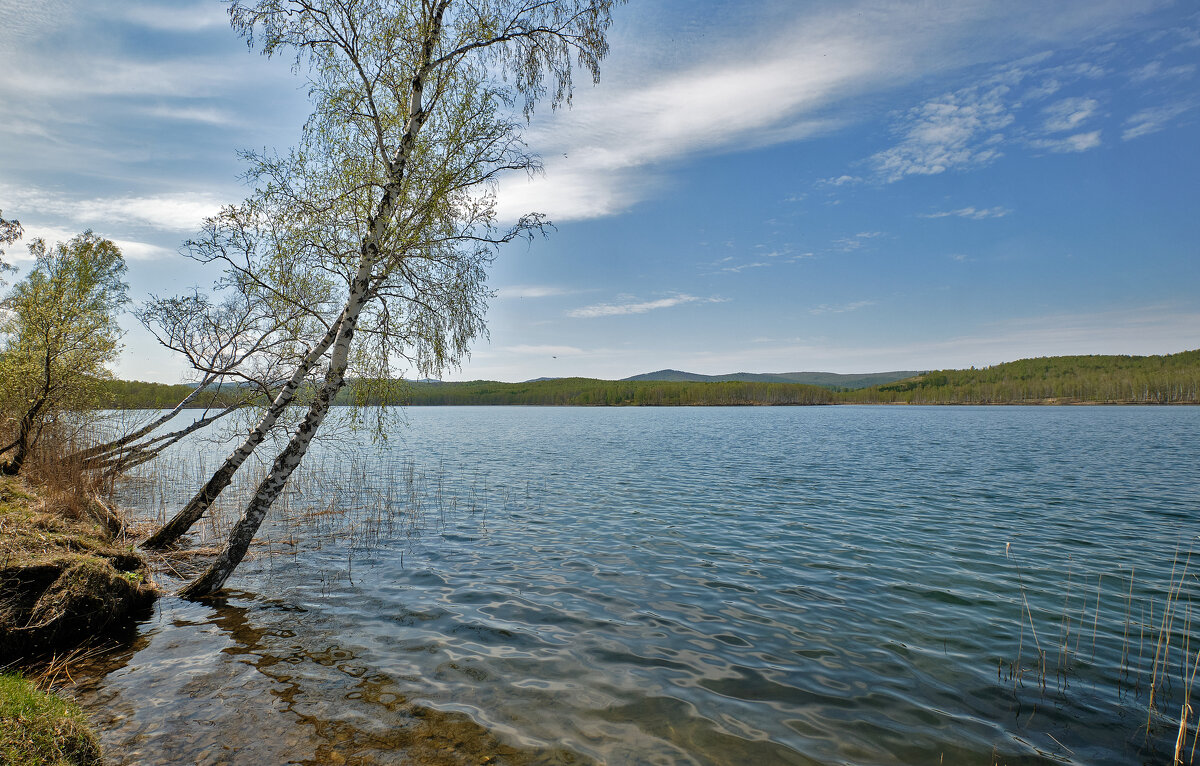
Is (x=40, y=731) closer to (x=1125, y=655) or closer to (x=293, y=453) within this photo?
(x=293, y=453)

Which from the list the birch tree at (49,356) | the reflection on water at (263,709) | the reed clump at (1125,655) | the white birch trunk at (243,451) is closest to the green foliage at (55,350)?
the birch tree at (49,356)

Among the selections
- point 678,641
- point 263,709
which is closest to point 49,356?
point 263,709

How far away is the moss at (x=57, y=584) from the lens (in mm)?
7379

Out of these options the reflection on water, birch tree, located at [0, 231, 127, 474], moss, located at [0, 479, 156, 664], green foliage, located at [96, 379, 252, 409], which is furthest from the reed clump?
birch tree, located at [0, 231, 127, 474]

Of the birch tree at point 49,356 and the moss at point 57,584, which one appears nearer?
the moss at point 57,584

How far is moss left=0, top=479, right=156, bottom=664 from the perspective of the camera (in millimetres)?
7379

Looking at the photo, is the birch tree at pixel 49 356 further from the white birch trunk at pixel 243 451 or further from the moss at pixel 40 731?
the moss at pixel 40 731

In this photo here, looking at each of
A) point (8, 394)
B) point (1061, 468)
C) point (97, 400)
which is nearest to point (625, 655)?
point (8, 394)

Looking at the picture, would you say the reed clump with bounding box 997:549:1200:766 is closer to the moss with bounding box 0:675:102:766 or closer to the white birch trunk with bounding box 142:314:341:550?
the moss with bounding box 0:675:102:766

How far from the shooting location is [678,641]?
27.9 feet

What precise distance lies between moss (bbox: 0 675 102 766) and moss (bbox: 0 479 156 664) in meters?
2.72

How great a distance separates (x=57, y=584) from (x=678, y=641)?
375 inches

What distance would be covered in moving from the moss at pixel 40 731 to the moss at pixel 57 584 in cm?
272

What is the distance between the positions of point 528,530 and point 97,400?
15.0 m
